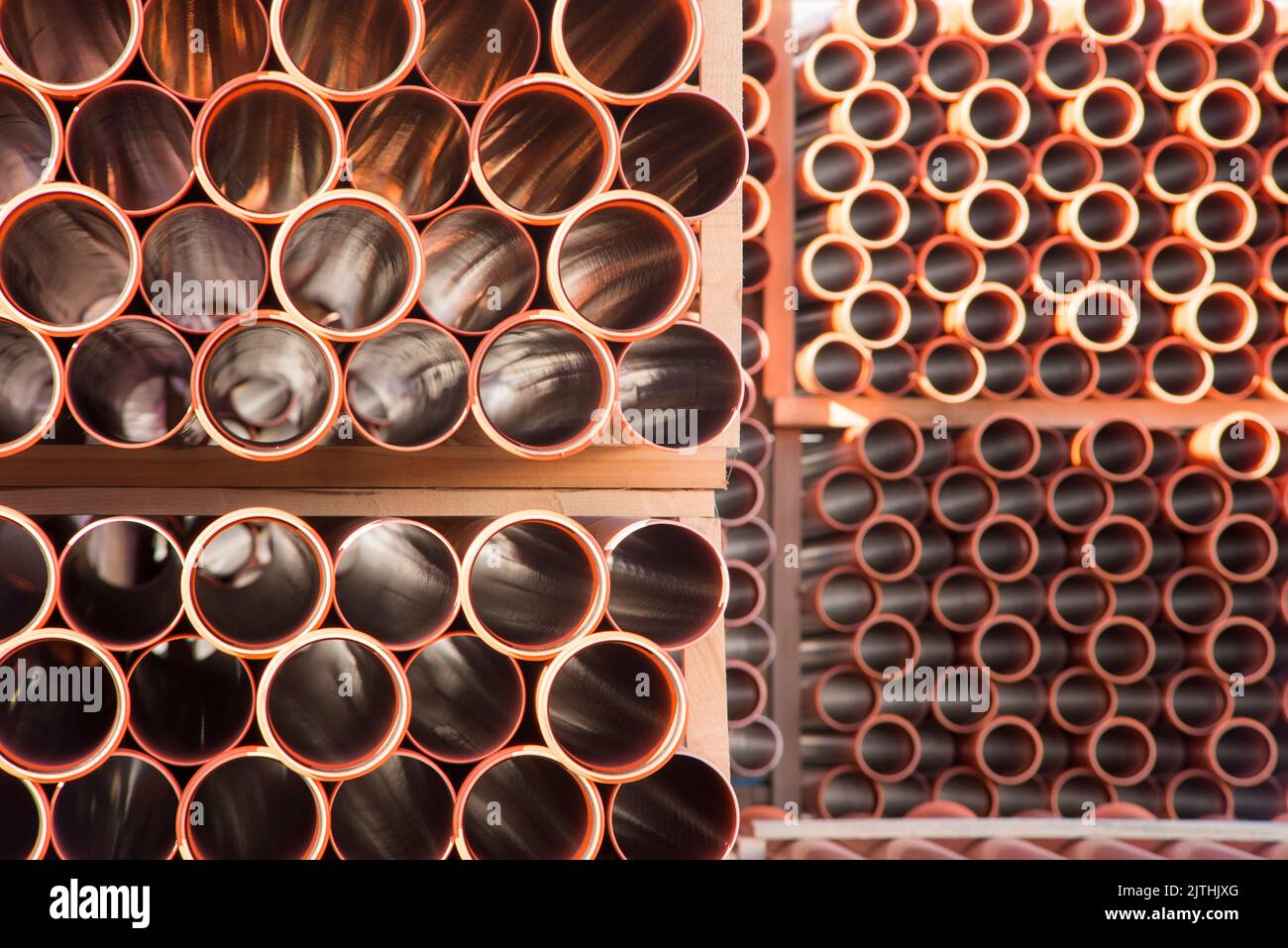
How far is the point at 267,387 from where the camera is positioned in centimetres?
150

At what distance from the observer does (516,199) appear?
140cm

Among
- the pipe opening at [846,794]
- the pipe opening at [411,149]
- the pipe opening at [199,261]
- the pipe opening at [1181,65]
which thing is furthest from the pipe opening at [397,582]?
the pipe opening at [1181,65]

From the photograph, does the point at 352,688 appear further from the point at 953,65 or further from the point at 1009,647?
the point at 953,65

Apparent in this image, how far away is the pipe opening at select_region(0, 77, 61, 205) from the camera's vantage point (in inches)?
47.2

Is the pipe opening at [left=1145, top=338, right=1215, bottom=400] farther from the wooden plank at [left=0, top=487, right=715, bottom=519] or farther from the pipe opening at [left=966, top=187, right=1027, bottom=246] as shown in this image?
the wooden plank at [left=0, top=487, right=715, bottom=519]

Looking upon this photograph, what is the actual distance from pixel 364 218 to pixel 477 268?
19 cm

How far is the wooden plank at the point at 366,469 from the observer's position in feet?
4.11

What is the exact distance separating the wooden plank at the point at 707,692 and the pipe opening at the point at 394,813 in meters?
0.35

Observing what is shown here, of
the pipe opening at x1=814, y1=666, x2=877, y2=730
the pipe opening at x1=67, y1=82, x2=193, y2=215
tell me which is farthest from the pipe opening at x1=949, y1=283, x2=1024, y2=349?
the pipe opening at x1=67, y1=82, x2=193, y2=215

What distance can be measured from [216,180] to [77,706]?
2.32 feet

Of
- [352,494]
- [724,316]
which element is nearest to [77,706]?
[352,494]

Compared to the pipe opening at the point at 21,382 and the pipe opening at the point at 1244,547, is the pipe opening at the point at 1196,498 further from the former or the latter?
the pipe opening at the point at 21,382

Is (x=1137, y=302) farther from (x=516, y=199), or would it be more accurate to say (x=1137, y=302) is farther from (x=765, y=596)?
(x=516, y=199)

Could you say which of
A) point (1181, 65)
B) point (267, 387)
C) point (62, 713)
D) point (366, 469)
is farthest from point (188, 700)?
point (1181, 65)
